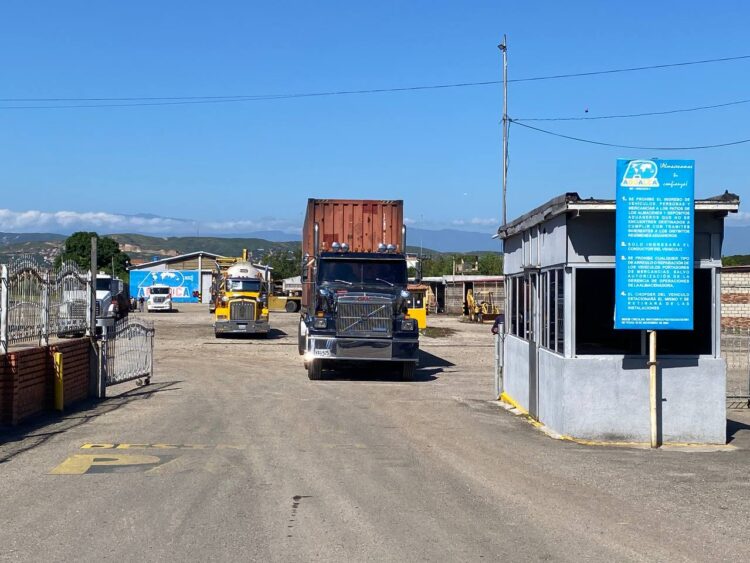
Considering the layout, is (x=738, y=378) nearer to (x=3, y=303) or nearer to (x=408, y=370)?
(x=408, y=370)

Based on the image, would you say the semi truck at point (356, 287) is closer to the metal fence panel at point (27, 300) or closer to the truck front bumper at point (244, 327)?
the metal fence panel at point (27, 300)

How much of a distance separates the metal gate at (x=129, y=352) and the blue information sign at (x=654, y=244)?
1021cm

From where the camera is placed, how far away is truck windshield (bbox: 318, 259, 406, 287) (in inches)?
864

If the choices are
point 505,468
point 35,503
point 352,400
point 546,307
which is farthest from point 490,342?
point 35,503

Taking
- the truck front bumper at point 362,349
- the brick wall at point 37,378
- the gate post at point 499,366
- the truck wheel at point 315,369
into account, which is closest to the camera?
the brick wall at point 37,378

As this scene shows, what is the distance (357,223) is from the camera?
23.4 m

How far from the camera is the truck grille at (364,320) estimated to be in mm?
20609

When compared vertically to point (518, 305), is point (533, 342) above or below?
below

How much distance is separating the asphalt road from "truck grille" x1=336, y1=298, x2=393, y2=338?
15.6 ft

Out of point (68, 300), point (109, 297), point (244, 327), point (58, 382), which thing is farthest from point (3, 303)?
point (109, 297)

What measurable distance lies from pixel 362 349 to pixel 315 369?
1372mm

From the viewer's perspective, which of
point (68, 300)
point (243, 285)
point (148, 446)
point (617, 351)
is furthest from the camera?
point (243, 285)

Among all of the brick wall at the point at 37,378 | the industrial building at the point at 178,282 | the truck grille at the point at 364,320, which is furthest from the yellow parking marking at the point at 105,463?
the industrial building at the point at 178,282

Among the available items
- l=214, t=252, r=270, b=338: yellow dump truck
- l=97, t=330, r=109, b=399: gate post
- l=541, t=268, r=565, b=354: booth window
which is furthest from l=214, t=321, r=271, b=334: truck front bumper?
l=541, t=268, r=565, b=354: booth window
